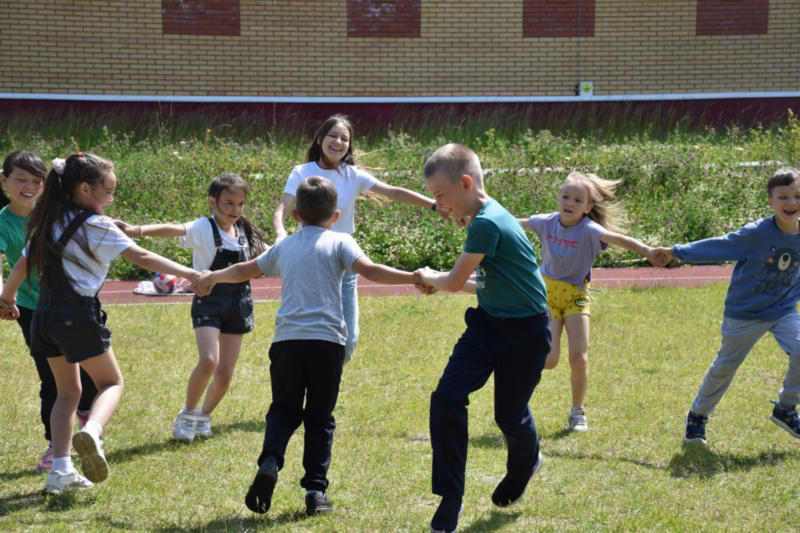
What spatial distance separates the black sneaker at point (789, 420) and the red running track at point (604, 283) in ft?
18.4

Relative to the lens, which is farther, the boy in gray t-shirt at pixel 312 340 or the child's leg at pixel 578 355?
the child's leg at pixel 578 355

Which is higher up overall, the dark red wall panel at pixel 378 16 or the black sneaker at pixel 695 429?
the dark red wall panel at pixel 378 16

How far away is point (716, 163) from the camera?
614 inches

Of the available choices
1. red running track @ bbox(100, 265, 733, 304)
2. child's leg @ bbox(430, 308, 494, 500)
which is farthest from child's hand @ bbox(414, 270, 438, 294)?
red running track @ bbox(100, 265, 733, 304)

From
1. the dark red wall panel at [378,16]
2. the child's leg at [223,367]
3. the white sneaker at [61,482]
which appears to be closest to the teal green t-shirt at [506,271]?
the child's leg at [223,367]

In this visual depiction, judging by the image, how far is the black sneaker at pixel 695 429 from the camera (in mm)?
6023

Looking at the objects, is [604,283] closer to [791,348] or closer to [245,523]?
[791,348]

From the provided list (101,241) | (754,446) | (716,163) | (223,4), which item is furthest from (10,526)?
(223,4)

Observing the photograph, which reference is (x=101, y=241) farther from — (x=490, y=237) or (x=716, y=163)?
(x=716, y=163)

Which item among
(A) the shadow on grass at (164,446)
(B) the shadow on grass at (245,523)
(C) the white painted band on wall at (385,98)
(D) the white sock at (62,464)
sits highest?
(C) the white painted band on wall at (385,98)

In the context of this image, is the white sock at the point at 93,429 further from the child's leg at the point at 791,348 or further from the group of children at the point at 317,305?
the child's leg at the point at 791,348

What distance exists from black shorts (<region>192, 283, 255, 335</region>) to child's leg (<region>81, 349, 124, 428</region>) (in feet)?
3.30

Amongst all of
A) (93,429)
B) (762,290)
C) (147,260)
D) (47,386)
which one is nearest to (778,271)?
(762,290)

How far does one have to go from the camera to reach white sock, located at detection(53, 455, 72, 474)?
5004 millimetres
